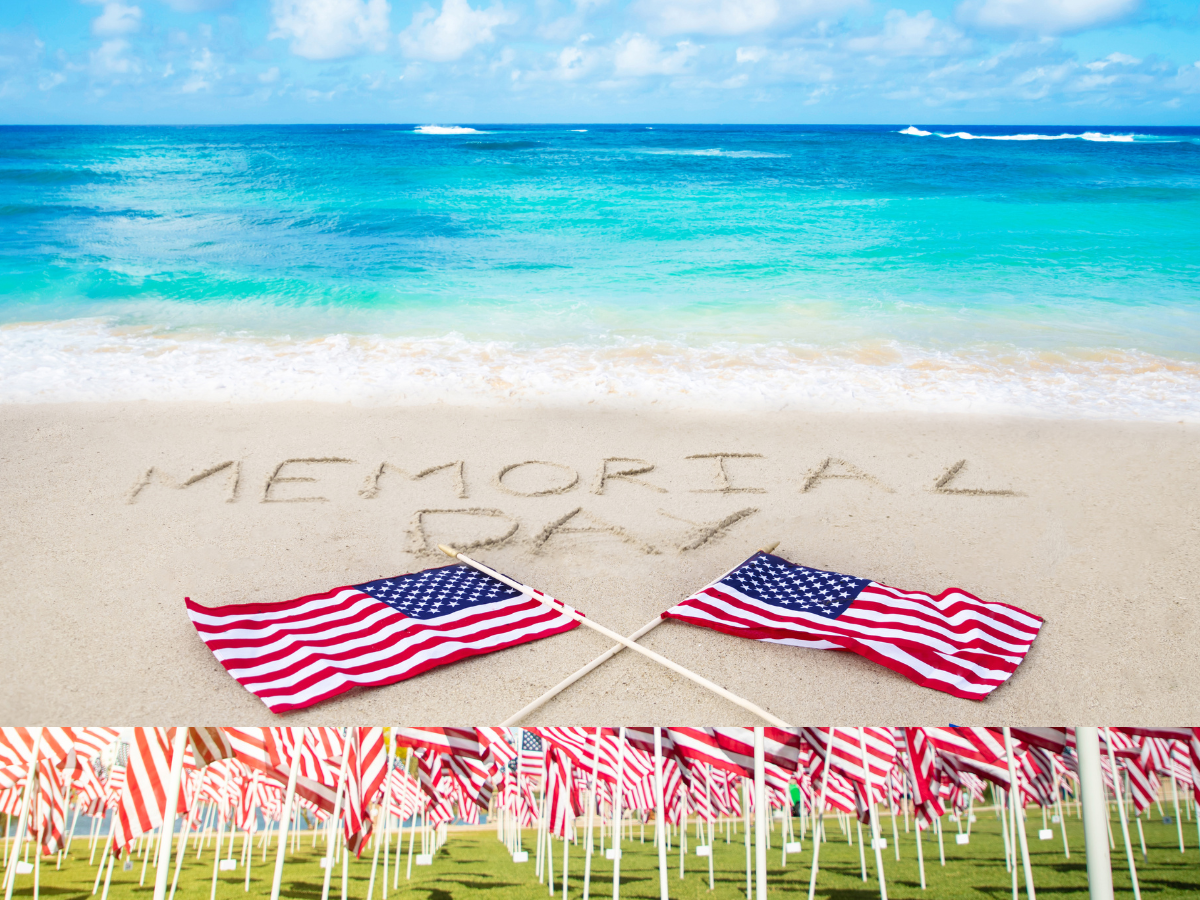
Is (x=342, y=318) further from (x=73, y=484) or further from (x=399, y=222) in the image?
(x=399, y=222)

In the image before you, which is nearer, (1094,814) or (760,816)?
(1094,814)

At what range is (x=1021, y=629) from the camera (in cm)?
340

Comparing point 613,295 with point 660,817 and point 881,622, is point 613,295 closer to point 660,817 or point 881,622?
point 881,622

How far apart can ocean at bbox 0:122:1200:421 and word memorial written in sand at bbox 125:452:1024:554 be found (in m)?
1.44

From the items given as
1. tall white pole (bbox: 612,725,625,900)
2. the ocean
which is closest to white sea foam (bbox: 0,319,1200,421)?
the ocean

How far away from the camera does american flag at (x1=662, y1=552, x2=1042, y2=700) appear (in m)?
3.13

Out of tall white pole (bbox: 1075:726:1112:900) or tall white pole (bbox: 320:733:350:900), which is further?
tall white pole (bbox: 320:733:350:900)

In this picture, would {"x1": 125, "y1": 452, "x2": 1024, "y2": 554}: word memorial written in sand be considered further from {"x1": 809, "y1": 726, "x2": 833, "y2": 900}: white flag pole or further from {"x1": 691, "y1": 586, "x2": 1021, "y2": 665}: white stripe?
{"x1": 809, "y1": 726, "x2": 833, "y2": 900}: white flag pole

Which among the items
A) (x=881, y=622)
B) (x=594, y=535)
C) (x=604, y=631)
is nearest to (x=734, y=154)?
(x=594, y=535)

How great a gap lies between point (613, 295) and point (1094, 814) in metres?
10.9

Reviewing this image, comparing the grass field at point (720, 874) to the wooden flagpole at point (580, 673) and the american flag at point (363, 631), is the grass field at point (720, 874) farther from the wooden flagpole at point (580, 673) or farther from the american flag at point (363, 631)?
the american flag at point (363, 631)

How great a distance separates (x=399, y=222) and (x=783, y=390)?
48.5ft

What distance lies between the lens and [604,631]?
11.1ft

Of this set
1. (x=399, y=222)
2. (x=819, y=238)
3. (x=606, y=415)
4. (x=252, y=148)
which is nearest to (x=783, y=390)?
(x=606, y=415)
